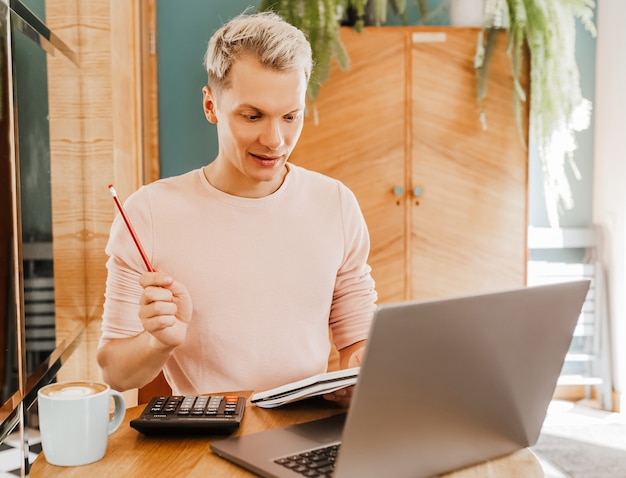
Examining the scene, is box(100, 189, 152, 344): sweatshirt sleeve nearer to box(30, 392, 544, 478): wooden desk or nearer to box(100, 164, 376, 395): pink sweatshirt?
box(100, 164, 376, 395): pink sweatshirt

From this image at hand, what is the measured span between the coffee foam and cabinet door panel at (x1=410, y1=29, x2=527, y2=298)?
2.19 meters

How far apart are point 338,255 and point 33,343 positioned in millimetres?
698

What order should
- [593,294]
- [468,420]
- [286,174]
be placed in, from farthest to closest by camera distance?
1. [593,294]
2. [286,174]
3. [468,420]

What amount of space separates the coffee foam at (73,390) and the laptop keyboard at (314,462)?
24cm

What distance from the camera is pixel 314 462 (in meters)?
0.82

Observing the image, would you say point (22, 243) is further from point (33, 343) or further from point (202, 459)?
point (202, 459)

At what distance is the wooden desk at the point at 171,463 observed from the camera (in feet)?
2.72

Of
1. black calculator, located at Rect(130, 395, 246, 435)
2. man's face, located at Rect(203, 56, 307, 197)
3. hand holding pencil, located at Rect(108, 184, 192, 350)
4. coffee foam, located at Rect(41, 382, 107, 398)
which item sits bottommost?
black calculator, located at Rect(130, 395, 246, 435)

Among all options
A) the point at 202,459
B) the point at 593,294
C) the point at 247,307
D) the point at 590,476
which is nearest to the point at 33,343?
the point at 247,307

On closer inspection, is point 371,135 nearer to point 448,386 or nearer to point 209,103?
point 209,103

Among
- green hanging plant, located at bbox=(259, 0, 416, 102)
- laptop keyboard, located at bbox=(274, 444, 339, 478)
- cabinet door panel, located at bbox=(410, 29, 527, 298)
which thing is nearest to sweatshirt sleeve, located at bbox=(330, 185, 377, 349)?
laptop keyboard, located at bbox=(274, 444, 339, 478)

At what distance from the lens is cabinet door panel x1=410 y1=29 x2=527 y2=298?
293cm

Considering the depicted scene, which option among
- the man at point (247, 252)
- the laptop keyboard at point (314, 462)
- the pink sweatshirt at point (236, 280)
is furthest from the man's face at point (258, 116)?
the laptop keyboard at point (314, 462)

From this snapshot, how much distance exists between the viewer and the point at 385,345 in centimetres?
65
